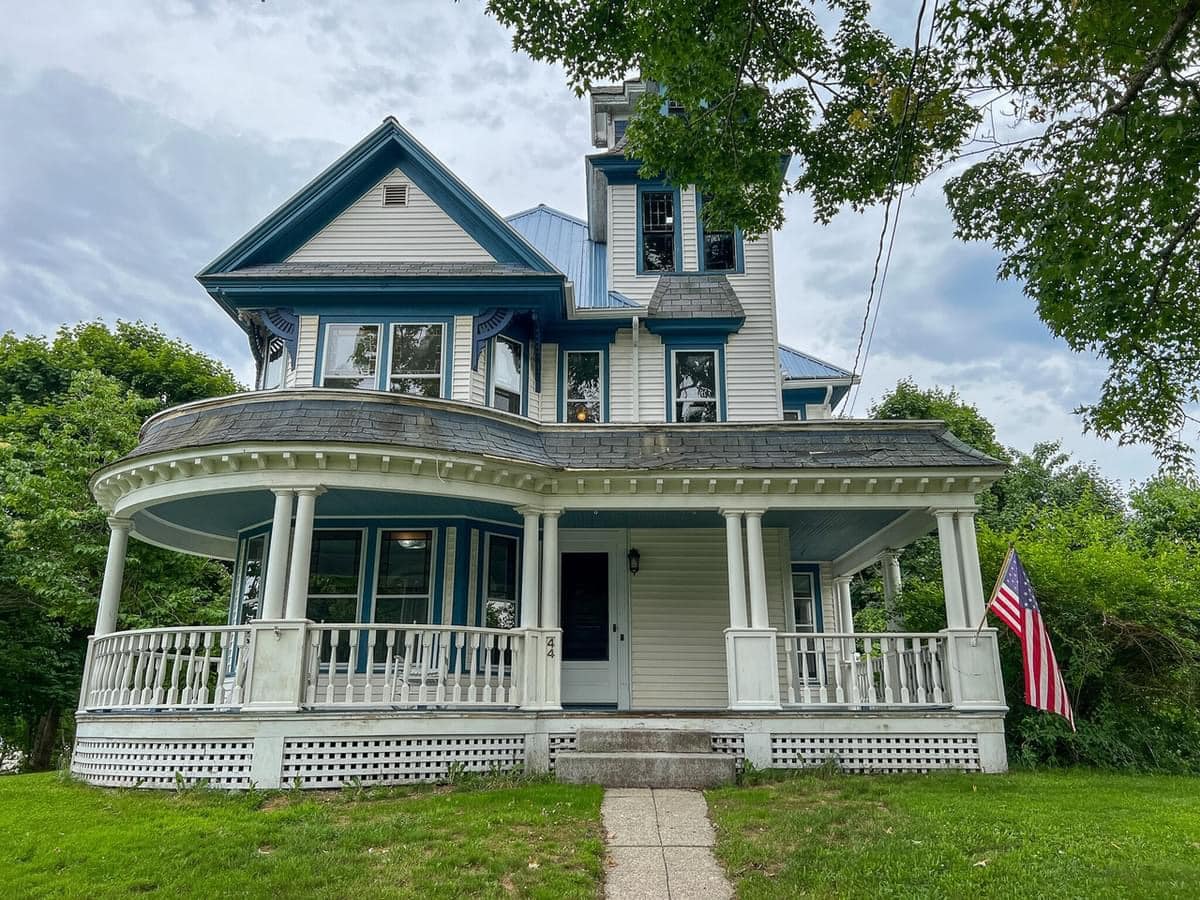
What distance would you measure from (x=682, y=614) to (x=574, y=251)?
8.02 metres

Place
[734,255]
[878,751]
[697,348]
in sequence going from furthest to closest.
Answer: [734,255] → [697,348] → [878,751]

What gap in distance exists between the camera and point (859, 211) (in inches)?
327

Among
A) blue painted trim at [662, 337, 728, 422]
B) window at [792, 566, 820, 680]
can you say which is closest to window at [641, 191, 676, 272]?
blue painted trim at [662, 337, 728, 422]

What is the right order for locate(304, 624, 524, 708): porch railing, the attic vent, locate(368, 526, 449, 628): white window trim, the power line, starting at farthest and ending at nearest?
the attic vent, locate(368, 526, 449, 628): white window trim, locate(304, 624, 524, 708): porch railing, the power line

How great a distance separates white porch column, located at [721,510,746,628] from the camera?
9.55 meters

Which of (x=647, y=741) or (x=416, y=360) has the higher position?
(x=416, y=360)

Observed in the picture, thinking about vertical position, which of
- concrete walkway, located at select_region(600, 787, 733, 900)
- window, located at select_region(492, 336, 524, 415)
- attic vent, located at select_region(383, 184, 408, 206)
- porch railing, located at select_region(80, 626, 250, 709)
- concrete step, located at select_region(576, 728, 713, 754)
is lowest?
concrete walkway, located at select_region(600, 787, 733, 900)

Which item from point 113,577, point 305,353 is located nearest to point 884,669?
point 305,353

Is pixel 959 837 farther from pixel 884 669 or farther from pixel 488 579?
pixel 488 579

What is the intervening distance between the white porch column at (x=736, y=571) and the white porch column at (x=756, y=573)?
4.9 inches

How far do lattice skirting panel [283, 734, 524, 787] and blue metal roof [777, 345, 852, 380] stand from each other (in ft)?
33.2

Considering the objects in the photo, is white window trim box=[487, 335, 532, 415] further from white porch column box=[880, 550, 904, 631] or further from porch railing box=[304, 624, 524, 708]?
white porch column box=[880, 550, 904, 631]

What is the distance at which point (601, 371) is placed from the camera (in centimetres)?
1312

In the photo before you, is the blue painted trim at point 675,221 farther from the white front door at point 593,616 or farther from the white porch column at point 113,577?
the white porch column at point 113,577
